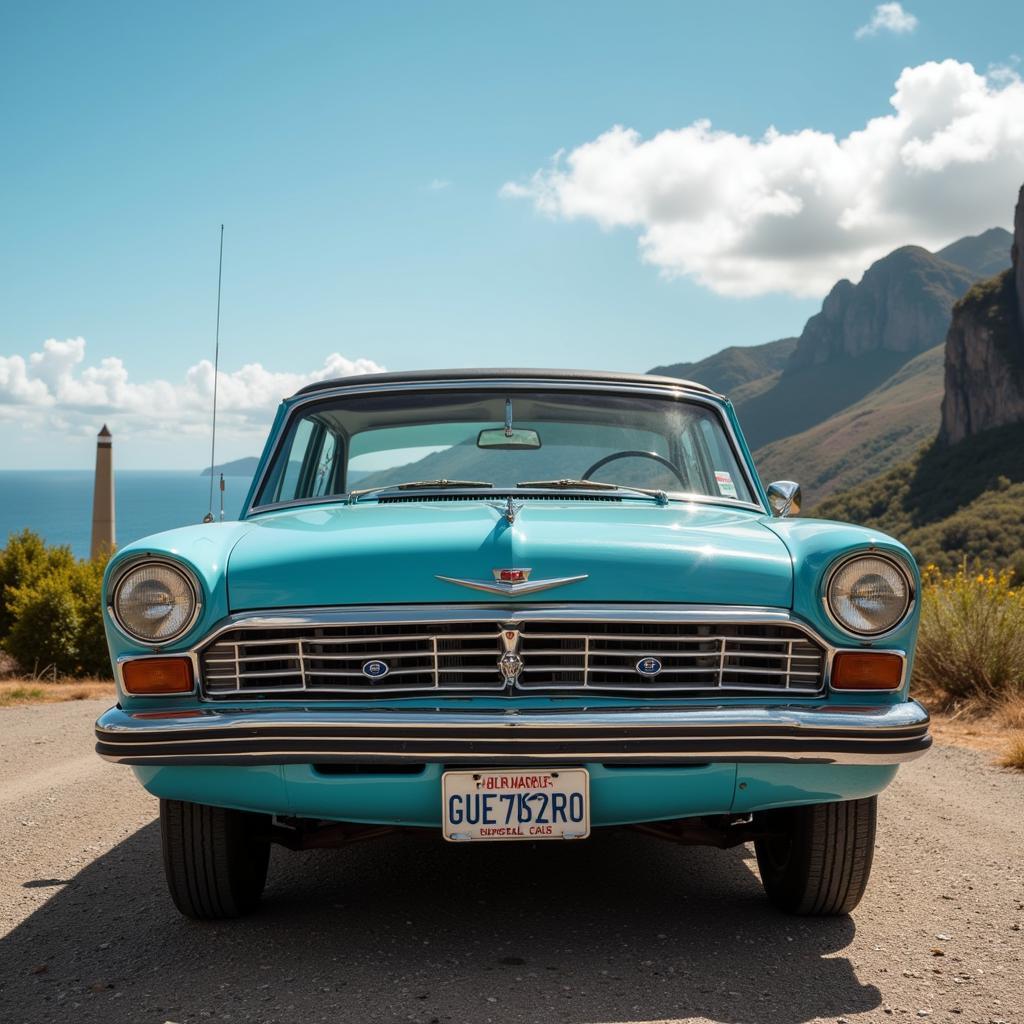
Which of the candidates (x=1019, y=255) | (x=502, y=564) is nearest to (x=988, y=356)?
(x=1019, y=255)

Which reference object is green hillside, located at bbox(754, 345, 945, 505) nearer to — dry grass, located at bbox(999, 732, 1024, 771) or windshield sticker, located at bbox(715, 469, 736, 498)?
dry grass, located at bbox(999, 732, 1024, 771)

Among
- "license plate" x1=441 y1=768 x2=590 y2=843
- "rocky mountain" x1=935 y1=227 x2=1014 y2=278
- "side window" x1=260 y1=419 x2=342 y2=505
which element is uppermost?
"rocky mountain" x1=935 y1=227 x2=1014 y2=278

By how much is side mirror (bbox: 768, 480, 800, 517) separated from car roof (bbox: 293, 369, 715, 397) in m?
0.47

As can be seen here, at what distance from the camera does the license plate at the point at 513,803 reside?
282 centimetres

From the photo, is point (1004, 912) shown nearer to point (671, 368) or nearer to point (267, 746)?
point (267, 746)

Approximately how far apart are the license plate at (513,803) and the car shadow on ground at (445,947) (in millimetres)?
382

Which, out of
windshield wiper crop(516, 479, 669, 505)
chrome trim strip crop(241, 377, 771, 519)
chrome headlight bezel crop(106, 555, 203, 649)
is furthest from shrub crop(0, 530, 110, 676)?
chrome headlight bezel crop(106, 555, 203, 649)

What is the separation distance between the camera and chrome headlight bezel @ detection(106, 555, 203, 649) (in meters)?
2.93

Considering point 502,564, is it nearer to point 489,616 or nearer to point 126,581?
point 489,616

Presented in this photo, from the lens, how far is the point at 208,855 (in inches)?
125

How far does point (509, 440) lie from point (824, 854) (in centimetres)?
182

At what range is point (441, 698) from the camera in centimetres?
288

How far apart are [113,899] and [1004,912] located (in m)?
2.86

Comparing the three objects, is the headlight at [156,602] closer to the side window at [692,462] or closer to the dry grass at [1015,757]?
the side window at [692,462]
